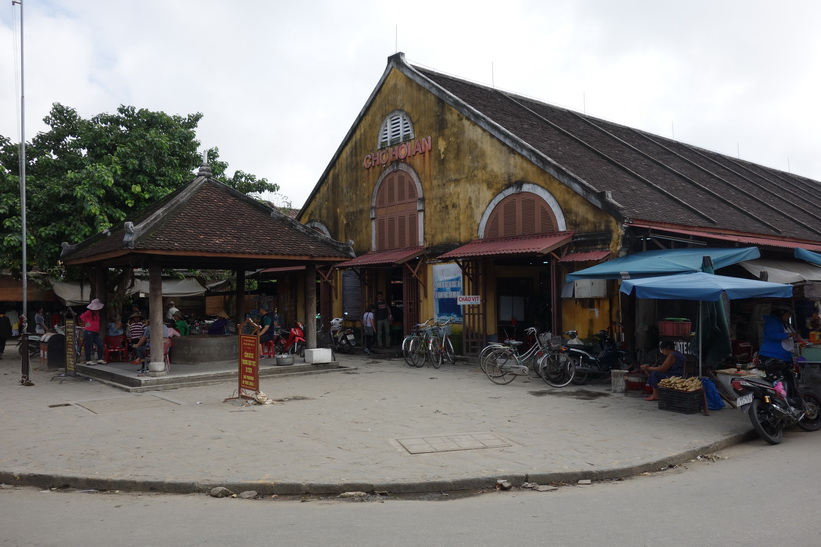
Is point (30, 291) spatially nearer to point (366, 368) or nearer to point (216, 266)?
point (216, 266)

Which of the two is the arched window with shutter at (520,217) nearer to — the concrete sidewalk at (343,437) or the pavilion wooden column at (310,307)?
the concrete sidewalk at (343,437)

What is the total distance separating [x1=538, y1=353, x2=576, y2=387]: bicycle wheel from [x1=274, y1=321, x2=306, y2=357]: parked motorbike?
266 inches

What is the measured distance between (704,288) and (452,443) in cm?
464

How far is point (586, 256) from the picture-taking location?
46.7 feet

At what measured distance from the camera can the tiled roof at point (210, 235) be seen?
1309 cm

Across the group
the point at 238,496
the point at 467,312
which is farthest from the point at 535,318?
the point at 238,496

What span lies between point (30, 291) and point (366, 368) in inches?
523

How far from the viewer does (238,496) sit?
6297mm

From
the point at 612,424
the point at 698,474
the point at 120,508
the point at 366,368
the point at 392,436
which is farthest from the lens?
the point at 366,368

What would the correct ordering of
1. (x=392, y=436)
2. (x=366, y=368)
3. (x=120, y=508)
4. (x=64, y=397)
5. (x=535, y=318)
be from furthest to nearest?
(x=535, y=318), (x=366, y=368), (x=64, y=397), (x=392, y=436), (x=120, y=508)

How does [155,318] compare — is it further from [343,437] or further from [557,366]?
[557,366]

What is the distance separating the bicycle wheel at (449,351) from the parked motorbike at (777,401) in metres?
8.68

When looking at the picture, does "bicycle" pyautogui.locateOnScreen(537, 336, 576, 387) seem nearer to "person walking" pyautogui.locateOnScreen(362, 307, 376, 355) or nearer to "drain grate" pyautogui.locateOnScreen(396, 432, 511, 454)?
"drain grate" pyautogui.locateOnScreen(396, 432, 511, 454)

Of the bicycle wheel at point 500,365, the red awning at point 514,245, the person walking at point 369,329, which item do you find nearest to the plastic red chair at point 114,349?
the person walking at point 369,329
